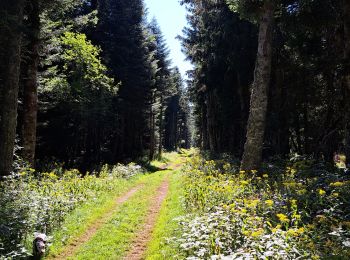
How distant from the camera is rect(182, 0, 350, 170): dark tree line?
12.7 m

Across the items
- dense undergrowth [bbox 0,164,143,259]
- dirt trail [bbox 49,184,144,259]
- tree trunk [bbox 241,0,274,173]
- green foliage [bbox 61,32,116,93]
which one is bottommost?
dirt trail [bbox 49,184,144,259]

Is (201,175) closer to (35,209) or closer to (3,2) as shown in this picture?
(35,209)

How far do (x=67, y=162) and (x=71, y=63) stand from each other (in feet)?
25.4

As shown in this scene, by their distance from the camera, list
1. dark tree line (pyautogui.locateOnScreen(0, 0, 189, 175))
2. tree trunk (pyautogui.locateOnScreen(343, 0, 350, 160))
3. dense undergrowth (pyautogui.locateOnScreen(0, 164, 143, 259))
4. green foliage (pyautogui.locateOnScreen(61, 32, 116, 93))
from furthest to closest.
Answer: green foliage (pyautogui.locateOnScreen(61, 32, 116, 93)) → dark tree line (pyautogui.locateOnScreen(0, 0, 189, 175)) → tree trunk (pyautogui.locateOnScreen(343, 0, 350, 160)) → dense undergrowth (pyautogui.locateOnScreen(0, 164, 143, 259))

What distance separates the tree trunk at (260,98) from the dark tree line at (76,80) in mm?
8109

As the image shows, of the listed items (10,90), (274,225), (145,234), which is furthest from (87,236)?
(10,90)

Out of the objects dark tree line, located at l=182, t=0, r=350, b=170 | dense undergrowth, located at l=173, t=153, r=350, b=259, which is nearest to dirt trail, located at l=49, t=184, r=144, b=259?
dense undergrowth, located at l=173, t=153, r=350, b=259

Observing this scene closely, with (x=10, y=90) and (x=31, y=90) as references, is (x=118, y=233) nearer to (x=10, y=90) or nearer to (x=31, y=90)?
(x=10, y=90)

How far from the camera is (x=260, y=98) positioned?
1265 centimetres

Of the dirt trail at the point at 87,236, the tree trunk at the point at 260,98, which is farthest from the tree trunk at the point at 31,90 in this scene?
the tree trunk at the point at 260,98

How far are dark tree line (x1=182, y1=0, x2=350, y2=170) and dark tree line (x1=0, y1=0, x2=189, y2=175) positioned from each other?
19.2 feet

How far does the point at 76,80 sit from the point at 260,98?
17.0m

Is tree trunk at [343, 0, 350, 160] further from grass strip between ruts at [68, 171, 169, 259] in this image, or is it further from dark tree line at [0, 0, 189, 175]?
dark tree line at [0, 0, 189, 175]

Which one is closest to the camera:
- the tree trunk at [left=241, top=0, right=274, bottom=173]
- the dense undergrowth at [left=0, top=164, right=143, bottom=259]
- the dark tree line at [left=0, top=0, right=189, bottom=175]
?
the dense undergrowth at [left=0, top=164, right=143, bottom=259]
